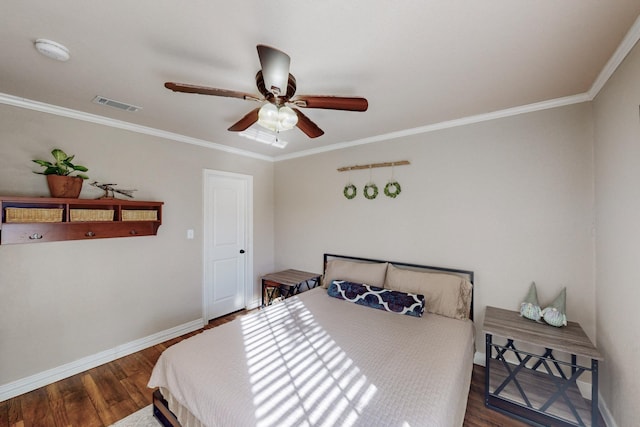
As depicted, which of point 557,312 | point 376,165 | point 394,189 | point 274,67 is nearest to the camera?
Result: point 274,67

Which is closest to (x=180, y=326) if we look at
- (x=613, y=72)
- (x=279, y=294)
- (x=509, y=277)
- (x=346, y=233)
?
(x=279, y=294)

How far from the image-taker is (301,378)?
4.70 feet

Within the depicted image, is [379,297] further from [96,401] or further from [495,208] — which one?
[96,401]

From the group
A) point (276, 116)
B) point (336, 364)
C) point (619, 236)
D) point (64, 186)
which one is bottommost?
point (336, 364)

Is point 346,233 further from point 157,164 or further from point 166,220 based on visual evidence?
point 157,164

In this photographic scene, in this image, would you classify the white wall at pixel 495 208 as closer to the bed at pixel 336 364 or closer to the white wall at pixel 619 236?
the white wall at pixel 619 236

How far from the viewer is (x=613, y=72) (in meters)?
1.64

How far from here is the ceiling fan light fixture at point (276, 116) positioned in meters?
1.49

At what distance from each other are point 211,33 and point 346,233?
262 centimetres

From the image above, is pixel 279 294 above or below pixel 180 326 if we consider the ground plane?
above

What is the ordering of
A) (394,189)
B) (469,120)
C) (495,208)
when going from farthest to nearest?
(394,189) < (469,120) < (495,208)

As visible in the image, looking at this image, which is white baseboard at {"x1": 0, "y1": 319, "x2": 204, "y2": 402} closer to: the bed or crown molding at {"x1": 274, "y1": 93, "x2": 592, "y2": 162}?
the bed

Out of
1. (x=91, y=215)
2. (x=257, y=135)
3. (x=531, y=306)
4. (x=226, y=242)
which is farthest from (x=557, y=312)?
(x=91, y=215)

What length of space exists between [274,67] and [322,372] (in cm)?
176
